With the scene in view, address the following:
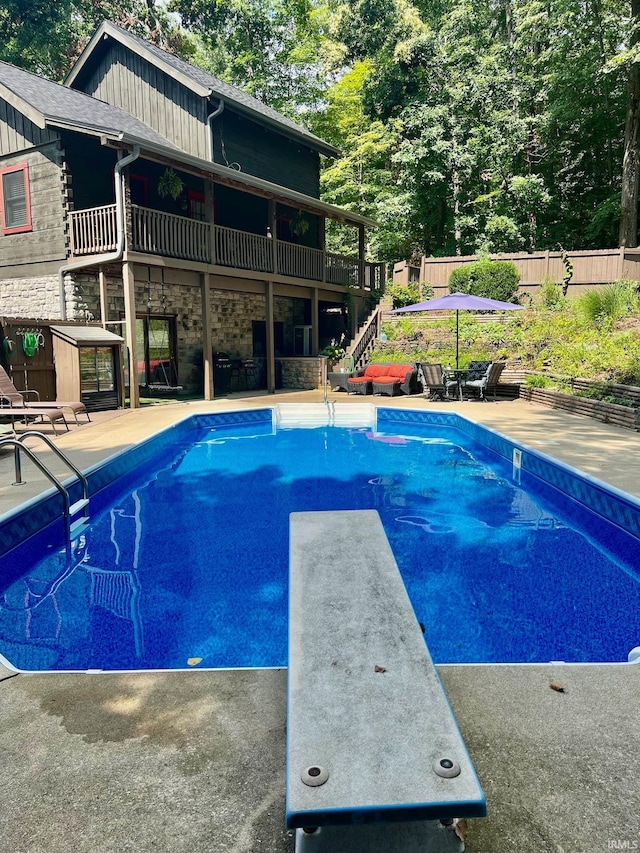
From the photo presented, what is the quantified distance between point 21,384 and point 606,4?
79.3 ft

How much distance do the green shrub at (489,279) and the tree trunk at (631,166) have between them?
5755 mm

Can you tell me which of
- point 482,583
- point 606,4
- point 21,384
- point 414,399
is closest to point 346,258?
point 414,399

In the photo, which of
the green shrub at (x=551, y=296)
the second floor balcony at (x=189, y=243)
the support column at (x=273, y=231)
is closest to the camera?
the second floor balcony at (x=189, y=243)

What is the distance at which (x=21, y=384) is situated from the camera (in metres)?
11.1

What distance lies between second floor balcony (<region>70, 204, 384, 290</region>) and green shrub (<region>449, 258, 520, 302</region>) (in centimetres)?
508

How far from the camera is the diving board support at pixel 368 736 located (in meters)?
1.48

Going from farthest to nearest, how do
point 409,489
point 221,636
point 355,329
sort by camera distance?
point 355,329 → point 409,489 → point 221,636

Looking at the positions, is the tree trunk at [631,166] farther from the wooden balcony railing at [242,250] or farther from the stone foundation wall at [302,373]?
the wooden balcony railing at [242,250]

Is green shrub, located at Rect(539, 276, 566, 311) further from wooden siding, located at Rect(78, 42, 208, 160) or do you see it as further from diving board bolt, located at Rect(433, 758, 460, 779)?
diving board bolt, located at Rect(433, 758, 460, 779)

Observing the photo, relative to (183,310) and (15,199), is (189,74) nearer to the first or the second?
(15,199)

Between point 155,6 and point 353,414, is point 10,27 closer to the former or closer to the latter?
point 155,6

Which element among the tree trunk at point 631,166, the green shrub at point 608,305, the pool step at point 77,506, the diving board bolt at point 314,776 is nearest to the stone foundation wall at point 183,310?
the green shrub at point 608,305

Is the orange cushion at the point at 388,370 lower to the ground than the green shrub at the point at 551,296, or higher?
lower

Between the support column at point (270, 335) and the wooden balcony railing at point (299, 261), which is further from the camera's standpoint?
the wooden balcony railing at point (299, 261)
